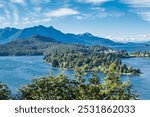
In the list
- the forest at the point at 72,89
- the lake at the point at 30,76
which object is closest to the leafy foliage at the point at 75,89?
the forest at the point at 72,89

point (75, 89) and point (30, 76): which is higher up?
point (75, 89)

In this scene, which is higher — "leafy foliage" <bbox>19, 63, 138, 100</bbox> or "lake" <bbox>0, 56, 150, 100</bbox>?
"leafy foliage" <bbox>19, 63, 138, 100</bbox>

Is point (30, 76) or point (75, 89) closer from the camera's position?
point (75, 89)

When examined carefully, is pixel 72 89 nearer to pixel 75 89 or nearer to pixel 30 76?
pixel 75 89

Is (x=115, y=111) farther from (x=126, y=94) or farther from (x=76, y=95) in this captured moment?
(x=126, y=94)

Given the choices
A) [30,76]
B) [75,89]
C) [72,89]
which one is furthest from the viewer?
[30,76]

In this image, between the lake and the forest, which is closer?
the forest

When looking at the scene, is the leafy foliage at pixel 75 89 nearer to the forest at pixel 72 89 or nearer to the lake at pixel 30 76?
the forest at pixel 72 89

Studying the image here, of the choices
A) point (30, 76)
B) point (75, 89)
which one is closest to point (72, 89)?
point (75, 89)

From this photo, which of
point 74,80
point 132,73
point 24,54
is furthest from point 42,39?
point 74,80

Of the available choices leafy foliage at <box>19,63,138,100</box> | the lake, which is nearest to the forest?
leafy foliage at <box>19,63,138,100</box>

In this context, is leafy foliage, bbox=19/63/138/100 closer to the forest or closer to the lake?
the forest
